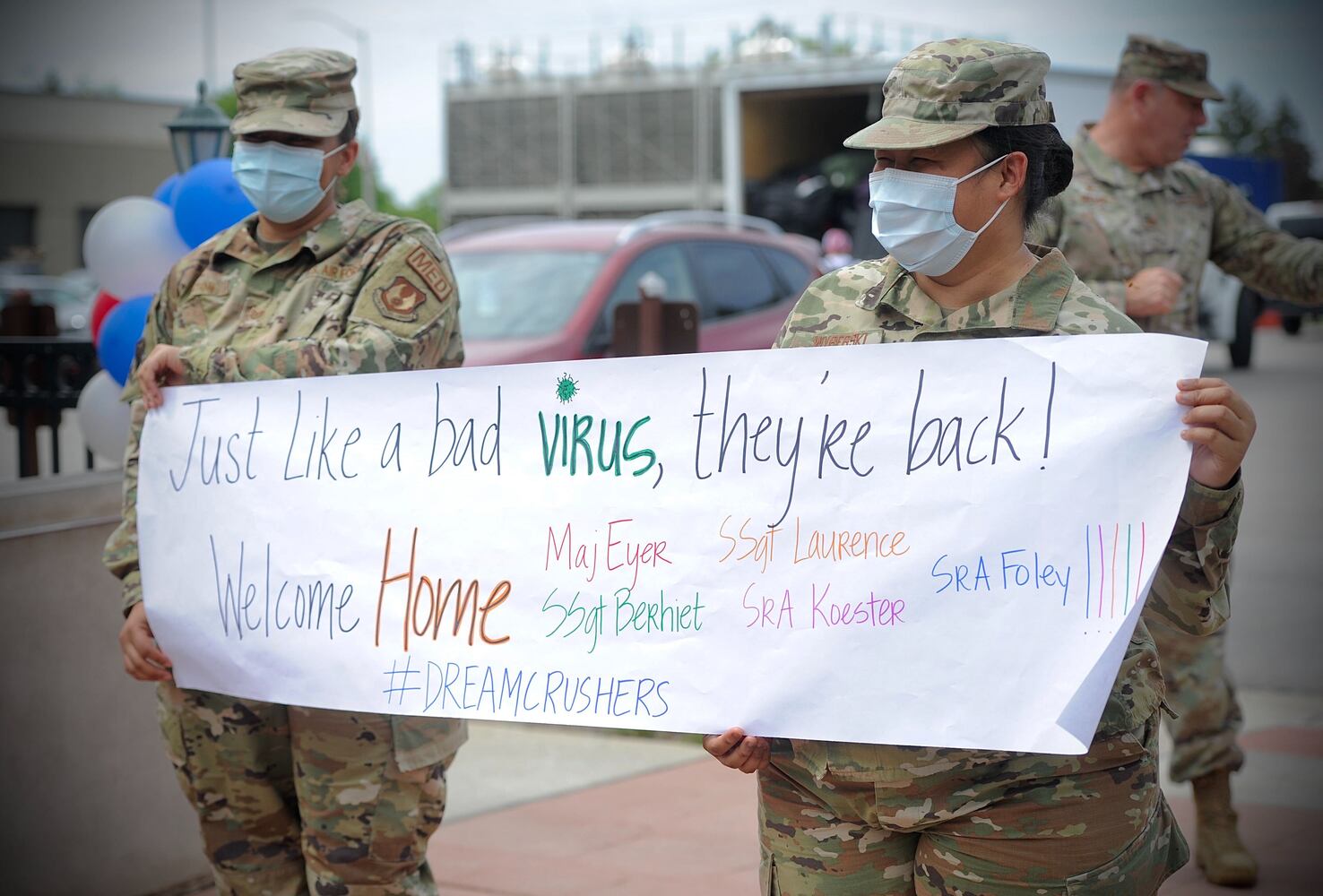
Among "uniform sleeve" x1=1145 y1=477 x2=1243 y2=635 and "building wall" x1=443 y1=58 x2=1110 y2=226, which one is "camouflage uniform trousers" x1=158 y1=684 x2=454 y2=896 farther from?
"building wall" x1=443 y1=58 x2=1110 y2=226

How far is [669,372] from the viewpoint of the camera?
2457 mm

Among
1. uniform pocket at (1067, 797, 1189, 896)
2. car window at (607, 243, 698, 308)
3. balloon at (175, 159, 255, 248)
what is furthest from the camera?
car window at (607, 243, 698, 308)

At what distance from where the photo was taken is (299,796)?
112 inches

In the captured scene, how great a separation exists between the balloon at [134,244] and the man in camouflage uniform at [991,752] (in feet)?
9.42

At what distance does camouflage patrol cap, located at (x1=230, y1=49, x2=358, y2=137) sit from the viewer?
2.91 m

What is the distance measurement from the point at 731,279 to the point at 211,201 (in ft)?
18.2

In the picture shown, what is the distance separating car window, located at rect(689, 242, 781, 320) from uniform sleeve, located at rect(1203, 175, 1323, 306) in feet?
16.7

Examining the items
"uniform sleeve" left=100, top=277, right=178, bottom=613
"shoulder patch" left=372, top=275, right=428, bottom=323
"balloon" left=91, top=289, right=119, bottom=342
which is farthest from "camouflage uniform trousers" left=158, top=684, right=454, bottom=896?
"balloon" left=91, top=289, right=119, bottom=342

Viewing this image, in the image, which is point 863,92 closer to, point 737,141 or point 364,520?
point 737,141

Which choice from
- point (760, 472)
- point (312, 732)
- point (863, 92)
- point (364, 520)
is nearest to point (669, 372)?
point (760, 472)

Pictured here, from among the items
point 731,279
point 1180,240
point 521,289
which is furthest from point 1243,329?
point 1180,240

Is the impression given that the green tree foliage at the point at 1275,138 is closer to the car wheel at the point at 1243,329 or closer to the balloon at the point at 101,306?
the car wheel at the point at 1243,329

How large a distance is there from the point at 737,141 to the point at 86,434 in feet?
42.0

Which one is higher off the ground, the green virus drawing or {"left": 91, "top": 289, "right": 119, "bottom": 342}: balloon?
the green virus drawing
